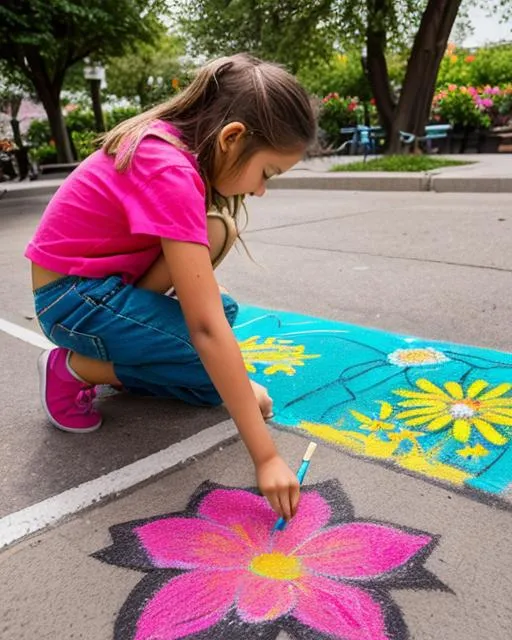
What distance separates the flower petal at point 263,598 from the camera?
3.70 ft

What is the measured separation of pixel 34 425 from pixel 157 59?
3419 centimetres

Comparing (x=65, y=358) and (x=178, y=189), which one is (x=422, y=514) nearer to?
(x=178, y=189)

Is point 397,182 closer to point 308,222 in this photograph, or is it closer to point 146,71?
point 308,222

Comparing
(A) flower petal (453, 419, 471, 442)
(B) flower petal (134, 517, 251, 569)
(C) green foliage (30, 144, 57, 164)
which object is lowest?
(C) green foliage (30, 144, 57, 164)

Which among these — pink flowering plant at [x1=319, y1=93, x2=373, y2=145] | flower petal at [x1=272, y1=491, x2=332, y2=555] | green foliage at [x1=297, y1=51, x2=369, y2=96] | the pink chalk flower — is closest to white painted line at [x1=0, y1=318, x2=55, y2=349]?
the pink chalk flower

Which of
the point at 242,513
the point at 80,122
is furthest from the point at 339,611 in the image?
the point at 80,122

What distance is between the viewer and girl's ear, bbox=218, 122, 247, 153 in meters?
1.42

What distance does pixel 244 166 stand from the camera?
1.49 m

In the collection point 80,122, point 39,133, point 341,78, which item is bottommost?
point 39,133

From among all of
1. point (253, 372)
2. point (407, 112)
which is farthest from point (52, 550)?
point (407, 112)

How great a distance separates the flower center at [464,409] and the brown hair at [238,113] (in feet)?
2.80

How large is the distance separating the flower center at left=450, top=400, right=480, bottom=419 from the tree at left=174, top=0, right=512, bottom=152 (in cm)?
966

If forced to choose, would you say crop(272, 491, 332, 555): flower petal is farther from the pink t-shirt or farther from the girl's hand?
the pink t-shirt

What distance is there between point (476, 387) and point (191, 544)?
107cm
